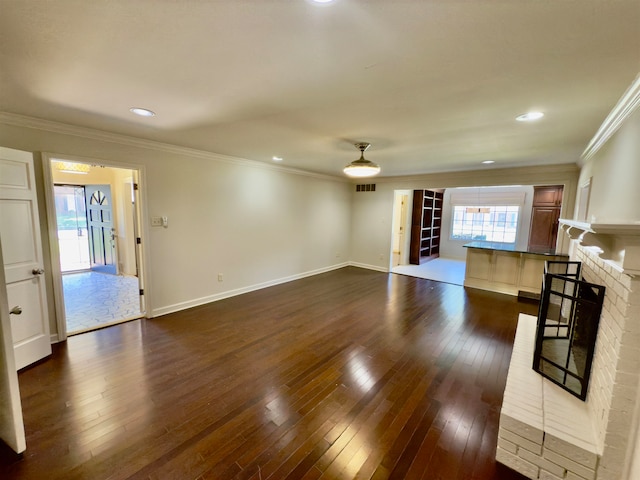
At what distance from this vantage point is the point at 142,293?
3.90m

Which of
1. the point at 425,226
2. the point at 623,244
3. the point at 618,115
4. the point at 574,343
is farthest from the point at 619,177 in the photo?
the point at 425,226

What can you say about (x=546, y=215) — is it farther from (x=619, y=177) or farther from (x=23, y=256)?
(x=23, y=256)

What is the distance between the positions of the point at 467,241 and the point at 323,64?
895 centimetres

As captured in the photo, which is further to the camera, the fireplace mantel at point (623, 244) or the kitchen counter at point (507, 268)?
the kitchen counter at point (507, 268)

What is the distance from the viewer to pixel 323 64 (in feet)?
5.32

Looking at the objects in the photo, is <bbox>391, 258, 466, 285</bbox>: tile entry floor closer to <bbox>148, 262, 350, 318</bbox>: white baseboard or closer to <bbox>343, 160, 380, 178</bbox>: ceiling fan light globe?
<bbox>148, 262, 350, 318</bbox>: white baseboard

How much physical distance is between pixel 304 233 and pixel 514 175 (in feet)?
14.6

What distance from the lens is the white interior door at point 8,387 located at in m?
1.64

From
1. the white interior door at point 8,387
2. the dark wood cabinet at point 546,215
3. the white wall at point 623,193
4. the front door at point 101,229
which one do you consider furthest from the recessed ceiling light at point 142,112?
the dark wood cabinet at point 546,215

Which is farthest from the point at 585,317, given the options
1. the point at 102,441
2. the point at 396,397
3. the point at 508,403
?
the point at 102,441

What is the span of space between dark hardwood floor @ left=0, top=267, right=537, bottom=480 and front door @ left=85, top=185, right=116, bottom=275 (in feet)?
11.8

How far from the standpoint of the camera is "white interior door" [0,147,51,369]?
2.50 meters

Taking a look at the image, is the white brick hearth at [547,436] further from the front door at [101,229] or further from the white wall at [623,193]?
the front door at [101,229]

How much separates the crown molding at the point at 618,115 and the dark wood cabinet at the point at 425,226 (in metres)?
4.87
